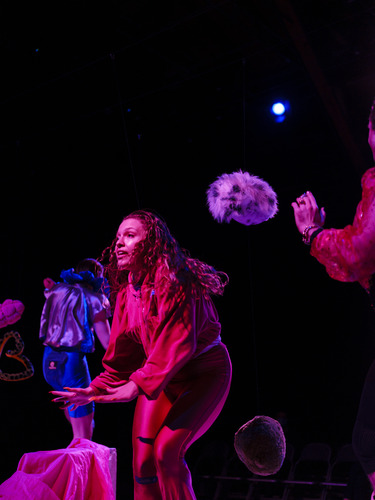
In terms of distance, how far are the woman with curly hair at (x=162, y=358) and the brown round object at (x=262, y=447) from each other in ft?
0.68

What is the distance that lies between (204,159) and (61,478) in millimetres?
4786

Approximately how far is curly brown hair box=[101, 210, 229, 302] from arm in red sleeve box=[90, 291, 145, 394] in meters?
0.24

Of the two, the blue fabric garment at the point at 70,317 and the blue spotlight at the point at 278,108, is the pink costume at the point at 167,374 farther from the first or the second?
the blue spotlight at the point at 278,108

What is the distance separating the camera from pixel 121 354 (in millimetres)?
2787

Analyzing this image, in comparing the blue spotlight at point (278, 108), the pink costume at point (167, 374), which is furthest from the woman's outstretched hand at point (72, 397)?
the blue spotlight at point (278, 108)

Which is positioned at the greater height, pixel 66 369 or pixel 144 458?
pixel 66 369

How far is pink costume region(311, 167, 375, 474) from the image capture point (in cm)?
198

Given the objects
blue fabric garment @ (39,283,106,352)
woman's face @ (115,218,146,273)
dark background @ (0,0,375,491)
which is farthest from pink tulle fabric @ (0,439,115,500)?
dark background @ (0,0,375,491)

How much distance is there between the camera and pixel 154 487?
2479 millimetres

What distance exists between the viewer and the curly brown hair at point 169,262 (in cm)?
269

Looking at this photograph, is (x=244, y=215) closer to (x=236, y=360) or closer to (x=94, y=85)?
(x=94, y=85)

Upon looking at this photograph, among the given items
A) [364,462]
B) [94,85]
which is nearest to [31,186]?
[94,85]

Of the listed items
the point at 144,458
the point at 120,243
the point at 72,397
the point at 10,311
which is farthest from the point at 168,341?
the point at 10,311

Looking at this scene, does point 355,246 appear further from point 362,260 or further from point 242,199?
point 242,199
